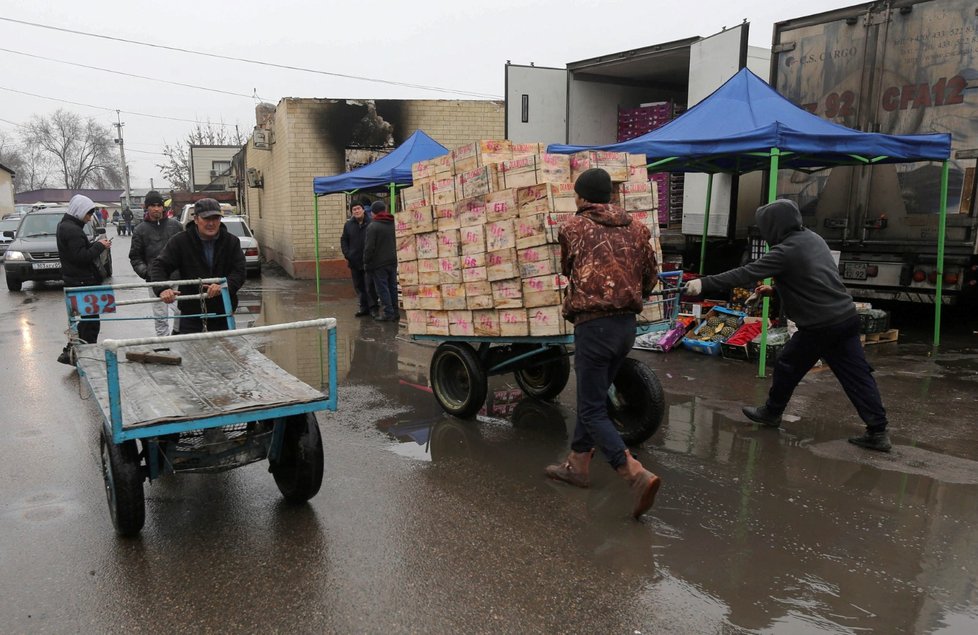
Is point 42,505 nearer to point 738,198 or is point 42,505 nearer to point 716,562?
point 716,562

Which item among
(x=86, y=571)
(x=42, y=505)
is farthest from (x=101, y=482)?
(x=86, y=571)

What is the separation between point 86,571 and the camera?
3412 millimetres

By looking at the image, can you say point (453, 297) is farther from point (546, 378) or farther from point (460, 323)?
point (546, 378)

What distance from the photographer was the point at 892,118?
8375 mm

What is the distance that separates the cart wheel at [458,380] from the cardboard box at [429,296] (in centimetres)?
38

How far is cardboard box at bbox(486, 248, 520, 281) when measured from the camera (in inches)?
203

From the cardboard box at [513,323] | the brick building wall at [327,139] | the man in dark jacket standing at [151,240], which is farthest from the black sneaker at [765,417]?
the brick building wall at [327,139]

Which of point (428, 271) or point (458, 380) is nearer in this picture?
point (428, 271)

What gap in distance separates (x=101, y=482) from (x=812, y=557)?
14.4ft

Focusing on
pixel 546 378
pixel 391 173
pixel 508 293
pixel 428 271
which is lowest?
pixel 546 378

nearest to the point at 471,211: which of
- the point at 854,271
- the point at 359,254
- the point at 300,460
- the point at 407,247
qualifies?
the point at 407,247

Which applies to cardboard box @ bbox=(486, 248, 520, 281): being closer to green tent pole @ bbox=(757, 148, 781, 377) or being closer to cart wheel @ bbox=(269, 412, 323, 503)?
cart wheel @ bbox=(269, 412, 323, 503)

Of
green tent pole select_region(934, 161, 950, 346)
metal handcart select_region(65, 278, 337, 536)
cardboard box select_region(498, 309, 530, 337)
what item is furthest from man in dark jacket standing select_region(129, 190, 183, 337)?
green tent pole select_region(934, 161, 950, 346)

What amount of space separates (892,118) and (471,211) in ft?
19.9
